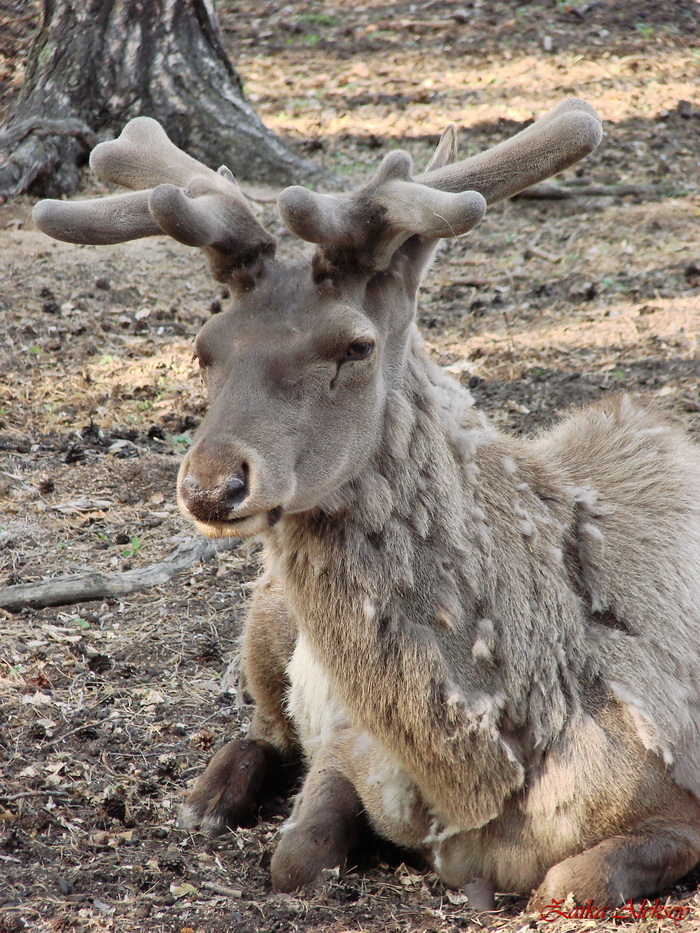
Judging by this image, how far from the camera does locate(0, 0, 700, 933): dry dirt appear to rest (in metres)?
3.63

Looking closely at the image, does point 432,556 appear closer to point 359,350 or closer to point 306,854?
point 359,350

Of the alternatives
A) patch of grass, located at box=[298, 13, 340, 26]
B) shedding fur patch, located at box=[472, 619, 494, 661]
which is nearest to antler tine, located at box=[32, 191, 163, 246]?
shedding fur patch, located at box=[472, 619, 494, 661]

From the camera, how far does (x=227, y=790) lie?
4141 mm

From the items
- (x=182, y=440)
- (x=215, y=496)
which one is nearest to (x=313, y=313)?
(x=215, y=496)

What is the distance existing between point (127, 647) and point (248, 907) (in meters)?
1.75

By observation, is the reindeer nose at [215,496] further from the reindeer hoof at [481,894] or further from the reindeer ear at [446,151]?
the reindeer hoof at [481,894]

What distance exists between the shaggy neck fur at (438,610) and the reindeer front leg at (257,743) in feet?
3.48

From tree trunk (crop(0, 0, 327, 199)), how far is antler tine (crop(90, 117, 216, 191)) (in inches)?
223

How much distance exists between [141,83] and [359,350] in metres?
7.18

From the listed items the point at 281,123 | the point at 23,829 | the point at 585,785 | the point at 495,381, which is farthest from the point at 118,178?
the point at 281,123

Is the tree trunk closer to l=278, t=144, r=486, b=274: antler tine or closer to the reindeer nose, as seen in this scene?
l=278, t=144, r=486, b=274: antler tine

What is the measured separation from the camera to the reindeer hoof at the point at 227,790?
13.3 ft
